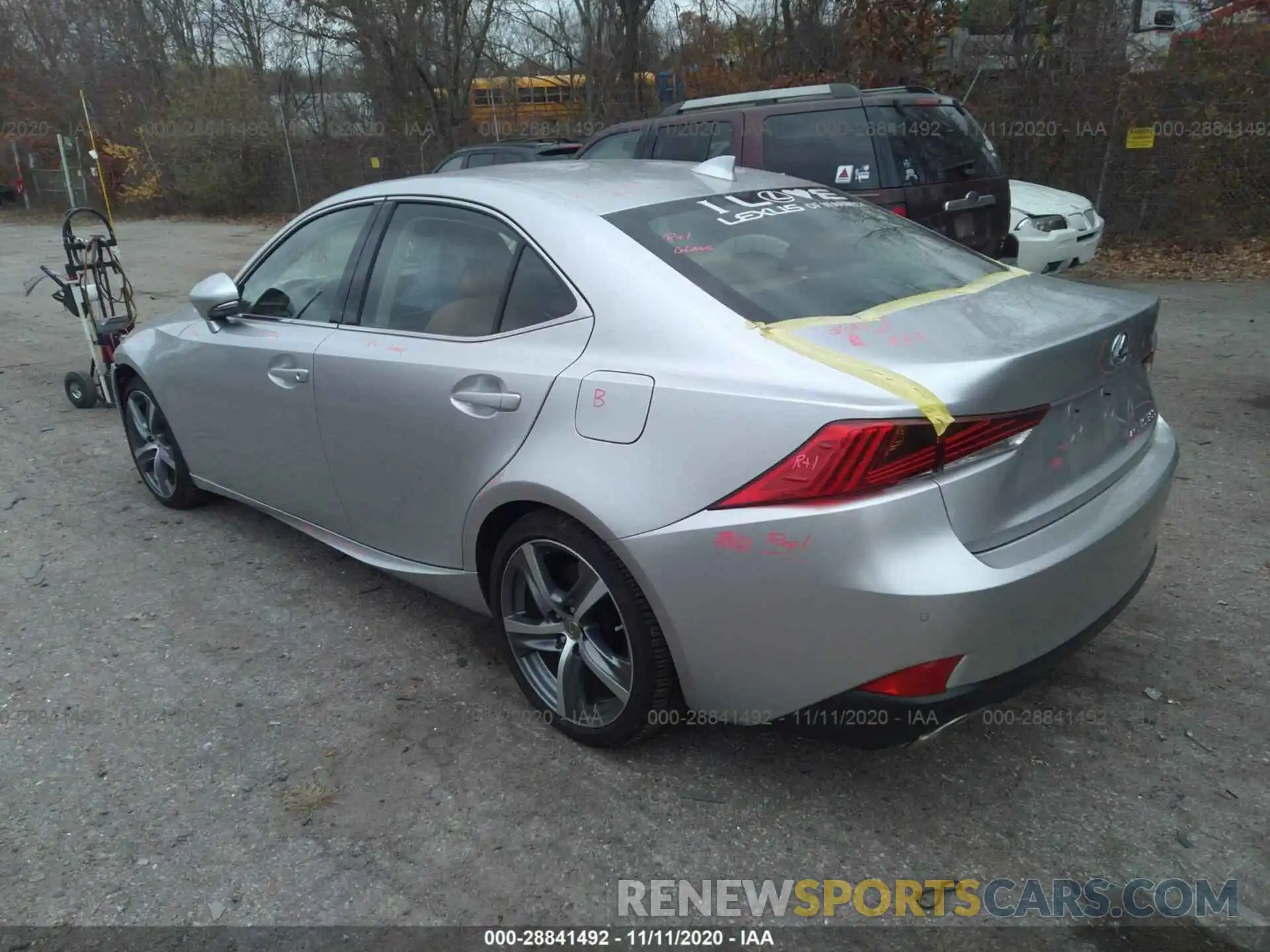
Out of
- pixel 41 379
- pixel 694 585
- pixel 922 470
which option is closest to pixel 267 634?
pixel 694 585

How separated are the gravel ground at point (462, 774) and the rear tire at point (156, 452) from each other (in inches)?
24.6

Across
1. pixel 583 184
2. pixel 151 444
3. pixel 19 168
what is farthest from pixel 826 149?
pixel 19 168

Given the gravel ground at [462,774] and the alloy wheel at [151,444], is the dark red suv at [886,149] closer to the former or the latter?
the gravel ground at [462,774]

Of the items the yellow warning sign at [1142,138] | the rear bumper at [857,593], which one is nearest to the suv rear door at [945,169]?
the rear bumper at [857,593]

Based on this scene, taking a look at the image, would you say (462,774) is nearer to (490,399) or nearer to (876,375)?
(490,399)

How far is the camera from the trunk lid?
7.29 ft

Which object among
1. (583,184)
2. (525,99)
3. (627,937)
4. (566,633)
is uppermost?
(525,99)

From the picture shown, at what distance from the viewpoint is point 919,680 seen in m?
2.22

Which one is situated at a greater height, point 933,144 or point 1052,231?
point 933,144

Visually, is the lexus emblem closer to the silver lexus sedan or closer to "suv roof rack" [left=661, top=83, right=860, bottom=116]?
the silver lexus sedan

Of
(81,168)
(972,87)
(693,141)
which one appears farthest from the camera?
(81,168)

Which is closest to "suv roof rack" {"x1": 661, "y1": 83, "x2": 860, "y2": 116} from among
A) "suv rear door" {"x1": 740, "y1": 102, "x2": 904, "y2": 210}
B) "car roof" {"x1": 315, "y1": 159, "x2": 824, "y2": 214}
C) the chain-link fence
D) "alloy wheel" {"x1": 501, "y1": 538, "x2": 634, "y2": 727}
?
"suv rear door" {"x1": 740, "y1": 102, "x2": 904, "y2": 210}

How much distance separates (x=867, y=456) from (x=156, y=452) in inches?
159

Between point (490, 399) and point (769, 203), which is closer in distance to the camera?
point (490, 399)
